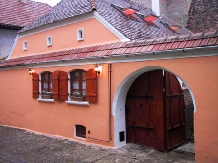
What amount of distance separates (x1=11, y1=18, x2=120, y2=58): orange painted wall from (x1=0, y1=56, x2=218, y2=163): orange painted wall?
1062 mm

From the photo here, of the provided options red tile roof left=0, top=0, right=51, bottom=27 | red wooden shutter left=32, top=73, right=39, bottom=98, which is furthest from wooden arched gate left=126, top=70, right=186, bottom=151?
red tile roof left=0, top=0, right=51, bottom=27

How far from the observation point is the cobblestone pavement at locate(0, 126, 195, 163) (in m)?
7.80

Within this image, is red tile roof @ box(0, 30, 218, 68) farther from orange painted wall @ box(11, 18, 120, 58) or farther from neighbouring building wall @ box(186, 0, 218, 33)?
neighbouring building wall @ box(186, 0, 218, 33)

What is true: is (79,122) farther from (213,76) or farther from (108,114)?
(213,76)

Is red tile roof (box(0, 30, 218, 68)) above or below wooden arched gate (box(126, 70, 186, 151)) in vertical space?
above

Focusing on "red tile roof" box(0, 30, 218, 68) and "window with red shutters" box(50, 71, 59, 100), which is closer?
"red tile roof" box(0, 30, 218, 68)

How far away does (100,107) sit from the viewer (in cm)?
928

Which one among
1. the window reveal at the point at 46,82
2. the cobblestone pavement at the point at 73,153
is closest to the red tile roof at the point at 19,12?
the window reveal at the point at 46,82

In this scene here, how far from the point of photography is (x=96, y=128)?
9.41 metres

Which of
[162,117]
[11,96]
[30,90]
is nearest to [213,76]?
[162,117]

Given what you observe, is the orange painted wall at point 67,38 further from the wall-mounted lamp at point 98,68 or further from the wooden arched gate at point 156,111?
the wooden arched gate at point 156,111

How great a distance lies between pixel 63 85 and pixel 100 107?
2.12 m

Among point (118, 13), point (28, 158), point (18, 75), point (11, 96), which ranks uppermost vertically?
point (118, 13)

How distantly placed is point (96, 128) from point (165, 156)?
2.65 metres
